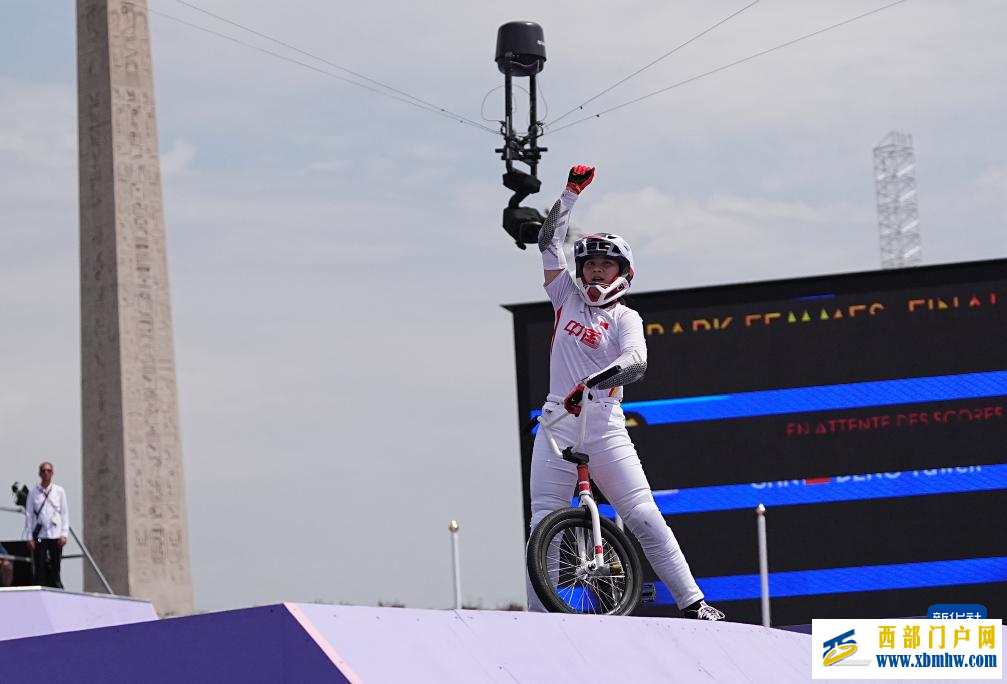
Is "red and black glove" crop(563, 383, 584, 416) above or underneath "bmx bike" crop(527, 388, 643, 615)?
above

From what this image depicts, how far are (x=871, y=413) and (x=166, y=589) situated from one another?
32.9 feet

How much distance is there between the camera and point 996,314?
18.8m

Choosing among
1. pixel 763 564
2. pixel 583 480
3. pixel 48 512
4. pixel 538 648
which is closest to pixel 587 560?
pixel 583 480

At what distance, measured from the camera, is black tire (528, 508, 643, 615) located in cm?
924

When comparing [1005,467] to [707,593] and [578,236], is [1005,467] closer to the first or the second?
[707,593]

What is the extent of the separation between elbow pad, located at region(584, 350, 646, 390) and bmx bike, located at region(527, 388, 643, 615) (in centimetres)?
55

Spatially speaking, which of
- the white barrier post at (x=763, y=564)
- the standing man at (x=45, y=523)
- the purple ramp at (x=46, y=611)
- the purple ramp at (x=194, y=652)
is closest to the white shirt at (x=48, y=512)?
the standing man at (x=45, y=523)

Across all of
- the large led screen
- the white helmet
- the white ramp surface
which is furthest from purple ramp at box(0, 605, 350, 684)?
the large led screen

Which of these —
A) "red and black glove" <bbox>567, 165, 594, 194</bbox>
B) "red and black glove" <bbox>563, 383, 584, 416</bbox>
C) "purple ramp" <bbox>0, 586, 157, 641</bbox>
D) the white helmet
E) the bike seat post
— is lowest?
"purple ramp" <bbox>0, 586, 157, 641</bbox>

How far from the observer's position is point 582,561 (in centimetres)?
933

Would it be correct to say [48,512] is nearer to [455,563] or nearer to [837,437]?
[455,563]

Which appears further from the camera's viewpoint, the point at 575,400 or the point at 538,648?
the point at 575,400

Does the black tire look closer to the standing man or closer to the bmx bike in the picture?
the bmx bike

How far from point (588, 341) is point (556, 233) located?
2.17 ft
